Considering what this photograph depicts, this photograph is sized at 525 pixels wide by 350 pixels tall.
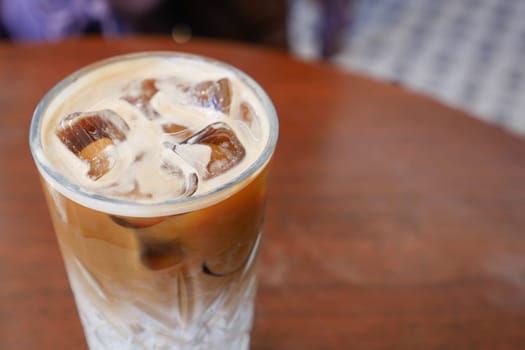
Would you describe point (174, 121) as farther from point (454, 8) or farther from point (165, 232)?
point (454, 8)

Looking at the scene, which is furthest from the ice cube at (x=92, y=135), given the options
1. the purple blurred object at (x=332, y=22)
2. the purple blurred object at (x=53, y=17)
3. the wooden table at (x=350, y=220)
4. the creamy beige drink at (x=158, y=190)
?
the purple blurred object at (x=332, y=22)

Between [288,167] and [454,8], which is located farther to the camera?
[454,8]

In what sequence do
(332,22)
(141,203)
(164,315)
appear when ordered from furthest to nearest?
(332,22) → (164,315) → (141,203)

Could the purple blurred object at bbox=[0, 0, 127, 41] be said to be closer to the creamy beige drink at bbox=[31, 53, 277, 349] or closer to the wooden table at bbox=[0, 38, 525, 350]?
the wooden table at bbox=[0, 38, 525, 350]

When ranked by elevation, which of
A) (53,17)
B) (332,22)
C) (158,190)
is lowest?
(332,22)

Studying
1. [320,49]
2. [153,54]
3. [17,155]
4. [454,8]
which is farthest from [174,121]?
[454,8]

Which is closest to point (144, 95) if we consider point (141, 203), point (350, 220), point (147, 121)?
point (147, 121)

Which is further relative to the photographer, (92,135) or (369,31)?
(369,31)

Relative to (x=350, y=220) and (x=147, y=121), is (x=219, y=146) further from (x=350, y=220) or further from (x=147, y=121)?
(x=350, y=220)
